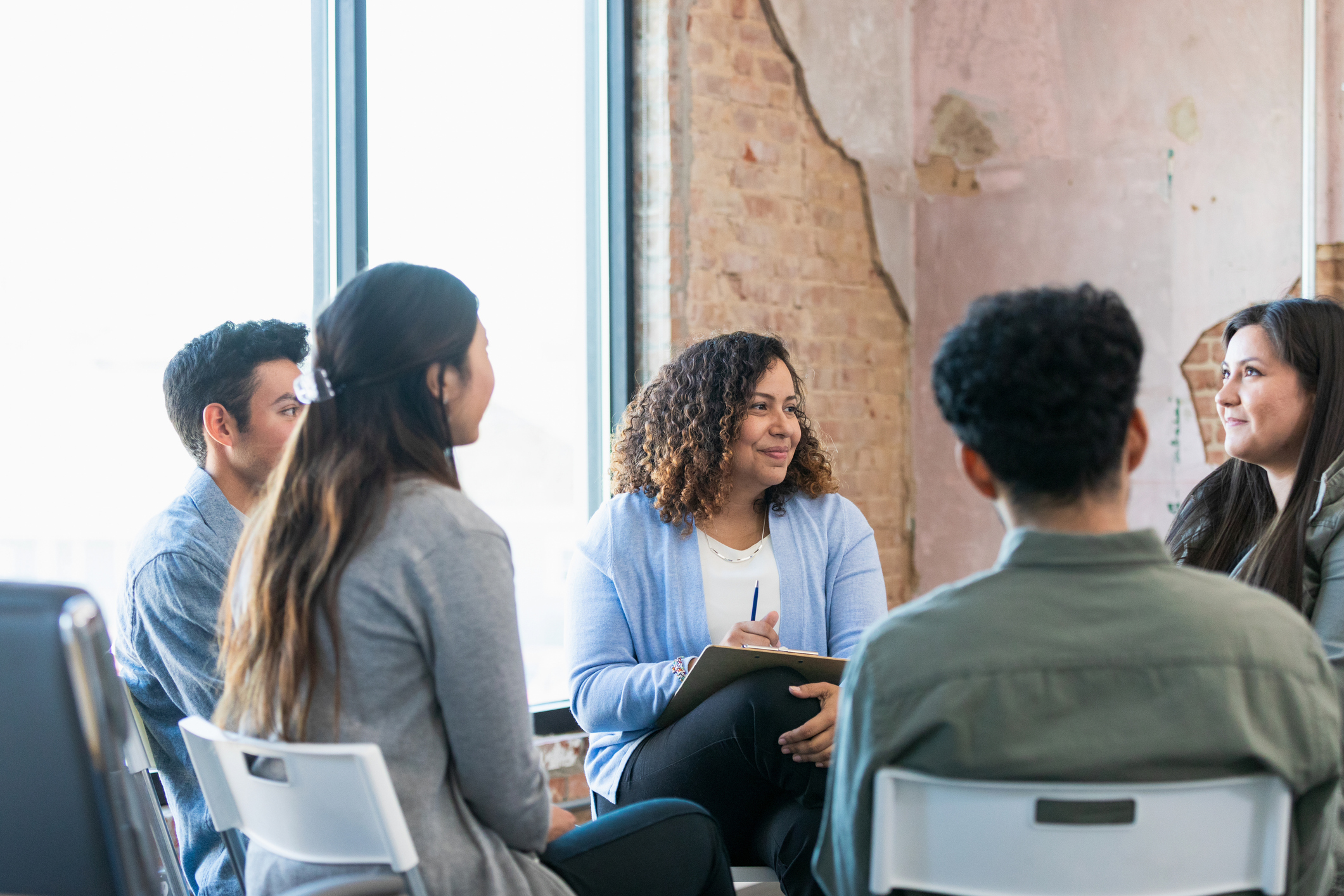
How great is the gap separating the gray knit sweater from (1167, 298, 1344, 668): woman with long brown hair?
47.3 inches

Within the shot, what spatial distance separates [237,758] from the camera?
1.29 m

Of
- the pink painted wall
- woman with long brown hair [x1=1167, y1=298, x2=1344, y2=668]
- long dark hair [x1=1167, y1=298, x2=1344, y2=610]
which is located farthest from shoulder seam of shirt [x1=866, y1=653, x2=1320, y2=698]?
the pink painted wall

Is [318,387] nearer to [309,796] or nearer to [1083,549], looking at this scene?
[309,796]

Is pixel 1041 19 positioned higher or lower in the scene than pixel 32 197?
A: higher

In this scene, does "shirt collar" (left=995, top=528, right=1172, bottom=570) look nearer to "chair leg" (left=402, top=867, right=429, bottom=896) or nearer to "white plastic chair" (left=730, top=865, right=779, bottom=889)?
"chair leg" (left=402, top=867, right=429, bottom=896)

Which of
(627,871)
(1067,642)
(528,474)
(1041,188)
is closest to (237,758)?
(627,871)

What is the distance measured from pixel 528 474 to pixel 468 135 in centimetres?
98

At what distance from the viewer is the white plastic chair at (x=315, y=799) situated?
1.19 m

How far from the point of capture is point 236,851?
4.96 feet

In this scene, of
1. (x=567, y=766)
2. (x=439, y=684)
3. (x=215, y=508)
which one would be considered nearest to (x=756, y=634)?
(x=439, y=684)

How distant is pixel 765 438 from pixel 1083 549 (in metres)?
1.14

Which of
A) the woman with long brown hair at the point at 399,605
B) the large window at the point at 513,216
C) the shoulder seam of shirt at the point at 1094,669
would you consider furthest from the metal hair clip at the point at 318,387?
the large window at the point at 513,216

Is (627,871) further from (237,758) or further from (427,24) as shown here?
(427,24)

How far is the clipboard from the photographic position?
184 centimetres
